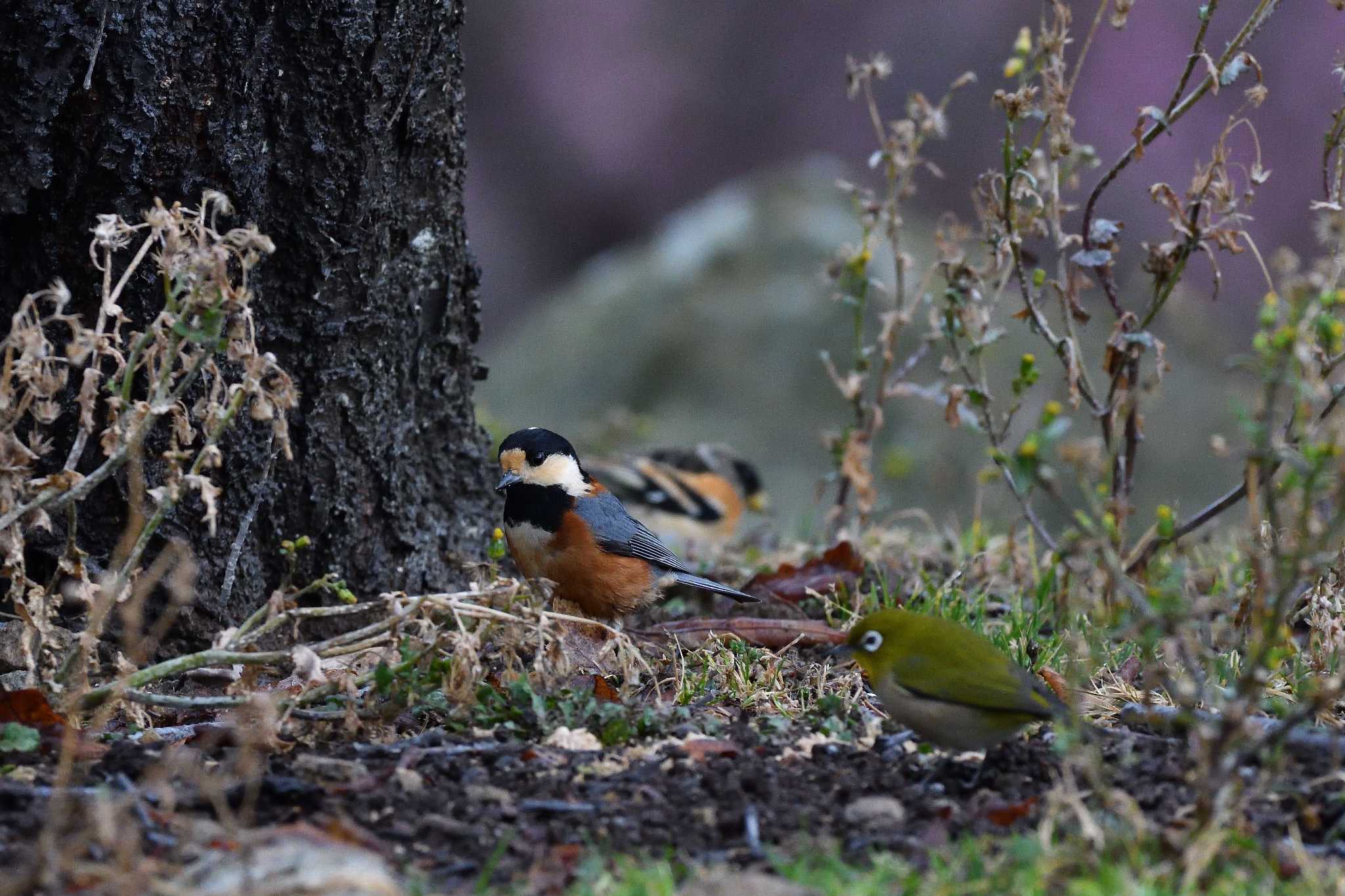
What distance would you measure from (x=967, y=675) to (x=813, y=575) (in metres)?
2.34

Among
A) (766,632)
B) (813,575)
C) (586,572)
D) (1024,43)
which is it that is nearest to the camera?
(1024,43)

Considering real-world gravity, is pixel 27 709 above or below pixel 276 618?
below

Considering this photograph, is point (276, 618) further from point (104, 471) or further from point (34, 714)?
point (34, 714)

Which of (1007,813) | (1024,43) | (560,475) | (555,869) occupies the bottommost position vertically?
(555,869)

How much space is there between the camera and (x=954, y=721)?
3393mm

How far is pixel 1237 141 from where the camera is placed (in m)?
10.6

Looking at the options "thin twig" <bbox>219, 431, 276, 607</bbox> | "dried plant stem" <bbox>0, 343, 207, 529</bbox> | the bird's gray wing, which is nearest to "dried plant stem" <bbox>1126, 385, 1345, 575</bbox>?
the bird's gray wing

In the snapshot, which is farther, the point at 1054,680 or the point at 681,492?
the point at 681,492

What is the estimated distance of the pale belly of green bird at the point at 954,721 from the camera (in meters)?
3.38

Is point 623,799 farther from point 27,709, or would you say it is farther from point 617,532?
point 617,532

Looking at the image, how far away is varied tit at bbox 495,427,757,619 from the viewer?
5.16 meters

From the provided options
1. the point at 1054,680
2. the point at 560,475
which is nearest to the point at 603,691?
the point at 560,475

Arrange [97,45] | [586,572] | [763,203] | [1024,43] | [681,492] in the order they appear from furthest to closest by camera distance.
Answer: [763,203] < [681,492] < [586,572] < [1024,43] < [97,45]

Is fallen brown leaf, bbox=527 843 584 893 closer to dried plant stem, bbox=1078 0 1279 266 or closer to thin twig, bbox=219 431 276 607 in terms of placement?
thin twig, bbox=219 431 276 607
